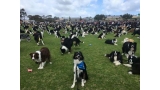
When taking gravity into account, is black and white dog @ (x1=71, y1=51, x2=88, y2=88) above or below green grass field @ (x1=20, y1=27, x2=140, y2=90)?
above

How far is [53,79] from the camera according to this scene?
17.2ft

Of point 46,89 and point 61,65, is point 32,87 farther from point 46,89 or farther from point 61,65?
point 61,65

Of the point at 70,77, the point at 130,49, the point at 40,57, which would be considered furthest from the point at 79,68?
the point at 130,49

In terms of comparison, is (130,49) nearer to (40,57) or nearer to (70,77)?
(70,77)

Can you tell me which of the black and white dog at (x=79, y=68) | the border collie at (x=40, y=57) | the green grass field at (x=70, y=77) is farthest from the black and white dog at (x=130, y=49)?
the border collie at (x=40, y=57)

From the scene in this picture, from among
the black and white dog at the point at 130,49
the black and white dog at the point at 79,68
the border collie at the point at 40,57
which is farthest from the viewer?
the black and white dog at the point at 130,49

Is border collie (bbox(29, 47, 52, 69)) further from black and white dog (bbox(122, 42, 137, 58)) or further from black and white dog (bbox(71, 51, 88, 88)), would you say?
black and white dog (bbox(122, 42, 137, 58))

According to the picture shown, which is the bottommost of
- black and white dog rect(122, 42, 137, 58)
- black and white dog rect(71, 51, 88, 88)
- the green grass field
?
the green grass field

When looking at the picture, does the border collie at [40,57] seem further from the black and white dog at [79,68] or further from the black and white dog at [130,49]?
the black and white dog at [130,49]

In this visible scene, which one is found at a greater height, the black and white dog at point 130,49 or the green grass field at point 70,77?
the black and white dog at point 130,49

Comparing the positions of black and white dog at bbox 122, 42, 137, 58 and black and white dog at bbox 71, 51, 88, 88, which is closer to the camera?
black and white dog at bbox 71, 51, 88, 88

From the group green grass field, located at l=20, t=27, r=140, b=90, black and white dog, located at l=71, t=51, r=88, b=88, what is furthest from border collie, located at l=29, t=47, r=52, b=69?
black and white dog, located at l=71, t=51, r=88, b=88

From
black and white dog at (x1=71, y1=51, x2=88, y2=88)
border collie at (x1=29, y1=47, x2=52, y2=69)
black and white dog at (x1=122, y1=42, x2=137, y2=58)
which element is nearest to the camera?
black and white dog at (x1=71, y1=51, x2=88, y2=88)
